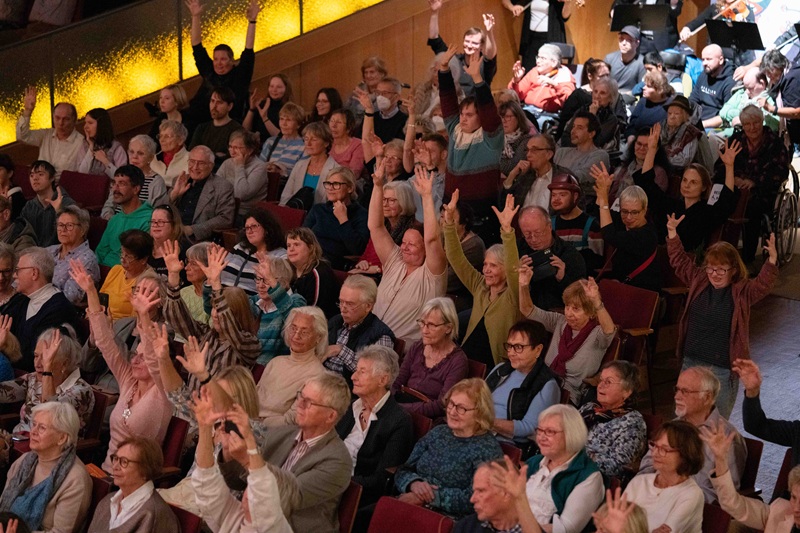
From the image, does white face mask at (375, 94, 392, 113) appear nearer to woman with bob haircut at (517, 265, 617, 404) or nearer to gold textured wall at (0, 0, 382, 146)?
gold textured wall at (0, 0, 382, 146)

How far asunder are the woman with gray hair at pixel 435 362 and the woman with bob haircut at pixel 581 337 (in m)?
0.43

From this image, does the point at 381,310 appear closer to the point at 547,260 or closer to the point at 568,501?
the point at 547,260

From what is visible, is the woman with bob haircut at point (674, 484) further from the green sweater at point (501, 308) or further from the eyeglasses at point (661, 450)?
the green sweater at point (501, 308)

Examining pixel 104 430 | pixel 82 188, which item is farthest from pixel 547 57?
pixel 104 430

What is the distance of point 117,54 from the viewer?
29.6ft

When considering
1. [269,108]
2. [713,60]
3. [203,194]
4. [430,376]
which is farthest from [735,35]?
[430,376]

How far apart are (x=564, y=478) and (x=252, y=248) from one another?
2624 mm

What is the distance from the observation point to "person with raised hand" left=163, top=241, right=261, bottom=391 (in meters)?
5.00

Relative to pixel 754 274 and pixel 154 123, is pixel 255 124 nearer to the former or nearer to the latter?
pixel 154 123

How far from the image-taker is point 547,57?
31.4ft

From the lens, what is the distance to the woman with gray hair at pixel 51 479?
4.26m

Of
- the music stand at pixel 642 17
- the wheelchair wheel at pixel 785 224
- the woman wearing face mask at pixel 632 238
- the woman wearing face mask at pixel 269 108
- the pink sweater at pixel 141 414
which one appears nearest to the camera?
the pink sweater at pixel 141 414

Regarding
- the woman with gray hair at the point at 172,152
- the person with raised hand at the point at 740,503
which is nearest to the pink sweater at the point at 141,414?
the person with raised hand at the point at 740,503

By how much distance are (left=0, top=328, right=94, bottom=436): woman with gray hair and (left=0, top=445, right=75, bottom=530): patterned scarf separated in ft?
1.67
